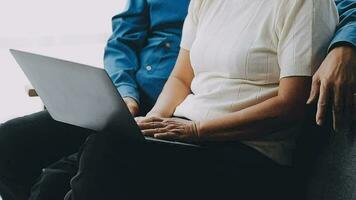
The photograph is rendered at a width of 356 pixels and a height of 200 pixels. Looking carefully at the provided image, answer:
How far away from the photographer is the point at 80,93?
0.99m

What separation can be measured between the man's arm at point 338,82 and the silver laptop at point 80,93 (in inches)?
12.4

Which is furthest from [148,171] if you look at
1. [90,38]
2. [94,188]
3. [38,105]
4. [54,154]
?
[38,105]

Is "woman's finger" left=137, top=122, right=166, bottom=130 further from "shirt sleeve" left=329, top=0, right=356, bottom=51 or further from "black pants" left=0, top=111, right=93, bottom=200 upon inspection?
"shirt sleeve" left=329, top=0, right=356, bottom=51

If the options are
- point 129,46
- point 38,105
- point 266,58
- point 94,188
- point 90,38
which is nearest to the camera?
point 94,188

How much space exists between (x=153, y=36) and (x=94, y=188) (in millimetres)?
786

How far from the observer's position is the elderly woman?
952 millimetres

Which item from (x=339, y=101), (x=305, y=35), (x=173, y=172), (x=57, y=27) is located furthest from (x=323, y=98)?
(x=57, y=27)

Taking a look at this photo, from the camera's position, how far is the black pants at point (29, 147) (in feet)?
4.04

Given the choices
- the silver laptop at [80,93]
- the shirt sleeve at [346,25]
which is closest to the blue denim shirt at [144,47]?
the silver laptop at [80,93]

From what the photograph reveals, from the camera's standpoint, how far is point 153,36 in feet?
5.21

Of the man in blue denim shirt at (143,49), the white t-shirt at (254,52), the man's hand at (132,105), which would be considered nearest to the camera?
the white t-shirt at (254,52)

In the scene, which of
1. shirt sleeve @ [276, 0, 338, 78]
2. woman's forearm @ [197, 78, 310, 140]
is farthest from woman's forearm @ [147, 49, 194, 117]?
shirt sleeve @ [276, 0, 338, 78]

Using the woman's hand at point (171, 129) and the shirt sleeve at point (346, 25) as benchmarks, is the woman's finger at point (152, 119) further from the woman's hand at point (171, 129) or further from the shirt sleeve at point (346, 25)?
the shirt sleeve at point (346, 25)

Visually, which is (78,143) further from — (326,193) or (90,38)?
(90,38)
